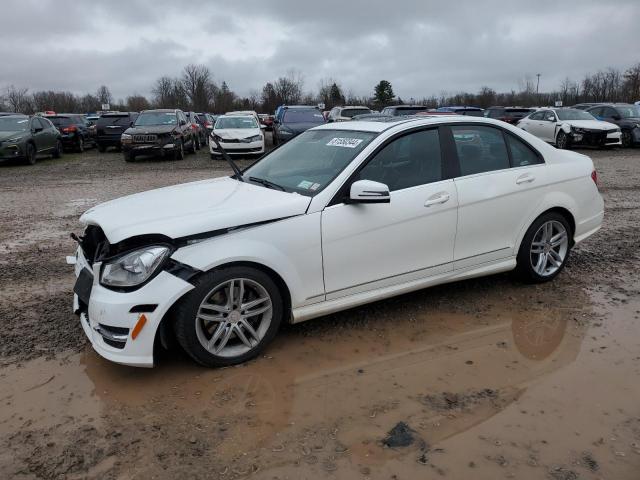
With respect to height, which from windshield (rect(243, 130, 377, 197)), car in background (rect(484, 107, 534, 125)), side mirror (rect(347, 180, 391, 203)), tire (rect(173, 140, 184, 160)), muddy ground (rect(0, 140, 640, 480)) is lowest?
muddy ground (rect(0, 140, 640, 480))

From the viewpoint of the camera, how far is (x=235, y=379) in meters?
3.43

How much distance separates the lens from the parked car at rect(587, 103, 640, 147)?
1970cm

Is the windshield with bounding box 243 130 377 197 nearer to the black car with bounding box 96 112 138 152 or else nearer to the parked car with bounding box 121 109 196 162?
the parked car with bounding box 121 109 196 162

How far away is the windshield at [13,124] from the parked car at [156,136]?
3123mm

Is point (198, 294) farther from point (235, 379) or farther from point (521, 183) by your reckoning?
point (521, 183)

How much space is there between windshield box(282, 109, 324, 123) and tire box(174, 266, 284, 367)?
1610 cm

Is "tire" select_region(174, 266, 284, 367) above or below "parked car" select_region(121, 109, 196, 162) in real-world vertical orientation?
below

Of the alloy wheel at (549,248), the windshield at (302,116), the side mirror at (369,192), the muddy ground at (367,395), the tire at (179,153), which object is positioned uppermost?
the windshield at (302,116)

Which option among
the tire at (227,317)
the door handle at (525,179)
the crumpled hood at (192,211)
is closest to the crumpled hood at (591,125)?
the door handle at (525,179)

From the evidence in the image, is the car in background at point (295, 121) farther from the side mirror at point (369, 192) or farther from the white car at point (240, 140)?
the side mirror at point (369, 192)

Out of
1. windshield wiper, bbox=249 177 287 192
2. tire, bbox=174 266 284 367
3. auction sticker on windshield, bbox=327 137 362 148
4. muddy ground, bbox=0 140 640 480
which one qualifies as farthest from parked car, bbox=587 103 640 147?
tire, bbox=174 266 284 367

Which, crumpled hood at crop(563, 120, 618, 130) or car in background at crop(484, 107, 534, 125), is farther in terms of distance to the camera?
car in background at crop(484, 107, 534, 125)

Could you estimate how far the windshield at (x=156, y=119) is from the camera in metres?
18.3

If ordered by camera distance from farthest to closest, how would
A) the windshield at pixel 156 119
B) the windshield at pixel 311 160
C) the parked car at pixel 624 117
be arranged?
the parked car at pixel 624 117, the windshield at pixel 156 119, the windshield at pixel 311 160
